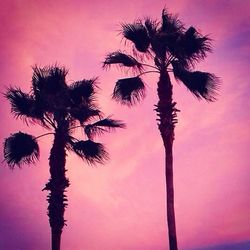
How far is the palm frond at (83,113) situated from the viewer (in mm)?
25062

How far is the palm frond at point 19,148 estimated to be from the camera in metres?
23.3

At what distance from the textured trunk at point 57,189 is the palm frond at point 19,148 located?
3.14ft

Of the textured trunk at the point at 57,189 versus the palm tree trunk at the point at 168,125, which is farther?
the textured trunk at the point at 57,189

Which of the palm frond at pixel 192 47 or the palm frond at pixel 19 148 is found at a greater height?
the palm frond at pixel 192 47

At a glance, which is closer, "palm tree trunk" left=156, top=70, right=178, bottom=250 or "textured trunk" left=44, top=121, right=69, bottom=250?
"palm tree trunk" left=156, top=70, right=178, bottom=250

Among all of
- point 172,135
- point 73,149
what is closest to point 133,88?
point 172,135

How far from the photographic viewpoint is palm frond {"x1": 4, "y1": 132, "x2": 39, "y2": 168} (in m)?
23.3

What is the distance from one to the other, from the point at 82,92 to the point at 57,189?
17.1ft

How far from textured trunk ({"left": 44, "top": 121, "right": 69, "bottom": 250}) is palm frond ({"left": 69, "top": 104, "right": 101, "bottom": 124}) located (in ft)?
5.21

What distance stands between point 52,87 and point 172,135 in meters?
7.01

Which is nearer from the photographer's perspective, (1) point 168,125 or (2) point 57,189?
(1) point 168,125

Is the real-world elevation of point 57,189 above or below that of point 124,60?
below

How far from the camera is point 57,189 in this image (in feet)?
76.2

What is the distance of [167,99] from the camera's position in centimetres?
2175
